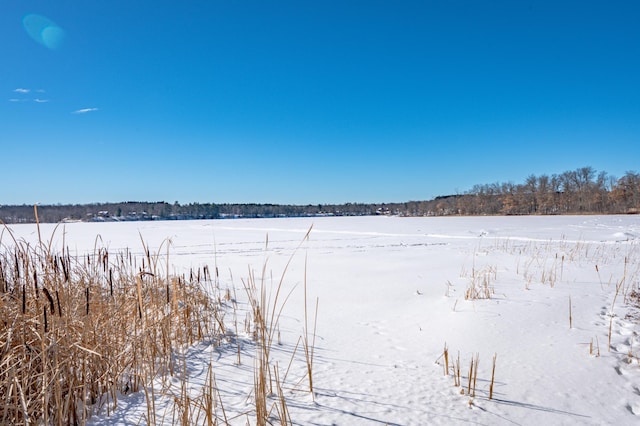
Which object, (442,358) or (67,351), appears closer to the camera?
(67,351)

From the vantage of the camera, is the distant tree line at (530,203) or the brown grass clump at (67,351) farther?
the distant tree line at (530,203)

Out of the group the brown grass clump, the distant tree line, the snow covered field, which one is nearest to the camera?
the brown grass clump

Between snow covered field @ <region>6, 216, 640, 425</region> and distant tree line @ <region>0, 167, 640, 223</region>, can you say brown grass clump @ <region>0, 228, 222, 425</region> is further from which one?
distant tree line @ <region>0, 167, 640, 223</region>

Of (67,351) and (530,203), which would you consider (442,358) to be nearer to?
(67,351)

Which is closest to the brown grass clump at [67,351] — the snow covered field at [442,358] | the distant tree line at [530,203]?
the snow covered field at [442,358]

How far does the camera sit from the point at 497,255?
10148 millimetres

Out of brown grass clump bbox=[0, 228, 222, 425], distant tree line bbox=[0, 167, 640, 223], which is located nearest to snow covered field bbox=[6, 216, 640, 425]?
brown grass clump bbox=[0, 228, 222, 425]

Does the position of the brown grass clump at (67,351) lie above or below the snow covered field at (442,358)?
above

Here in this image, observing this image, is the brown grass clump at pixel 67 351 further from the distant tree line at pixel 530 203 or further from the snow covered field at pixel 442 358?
the distant tree line at pixel 530 203

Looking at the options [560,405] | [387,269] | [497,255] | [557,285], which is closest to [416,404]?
[560,405]

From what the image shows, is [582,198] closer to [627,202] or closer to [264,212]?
[627,202]

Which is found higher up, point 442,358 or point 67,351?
point 67,351

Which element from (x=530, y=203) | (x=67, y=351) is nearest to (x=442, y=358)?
(x=67, y=351)

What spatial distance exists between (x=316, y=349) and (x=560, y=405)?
188cm
